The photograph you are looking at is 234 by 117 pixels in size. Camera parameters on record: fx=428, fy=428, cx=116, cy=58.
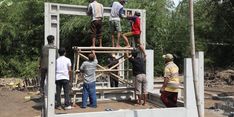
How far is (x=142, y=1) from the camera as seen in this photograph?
21641 millimetres

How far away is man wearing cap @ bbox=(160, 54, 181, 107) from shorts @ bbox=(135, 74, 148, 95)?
87cm

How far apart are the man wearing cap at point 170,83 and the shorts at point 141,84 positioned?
2.87 feet

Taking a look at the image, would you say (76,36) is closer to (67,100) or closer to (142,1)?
(142,1)

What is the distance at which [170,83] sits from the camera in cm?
1002

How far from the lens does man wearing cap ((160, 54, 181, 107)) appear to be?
9.95m

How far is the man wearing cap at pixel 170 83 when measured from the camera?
9945 mm

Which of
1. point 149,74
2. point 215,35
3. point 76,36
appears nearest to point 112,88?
point 149,74

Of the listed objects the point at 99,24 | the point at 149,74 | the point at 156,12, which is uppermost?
the point at 156,12

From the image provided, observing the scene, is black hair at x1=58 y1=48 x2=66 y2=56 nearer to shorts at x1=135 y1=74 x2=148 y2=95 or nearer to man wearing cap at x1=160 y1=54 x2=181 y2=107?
shorts at x1=135 y1=74 x2=148 y2=95

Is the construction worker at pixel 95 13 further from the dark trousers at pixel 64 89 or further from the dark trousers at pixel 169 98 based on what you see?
the dark trousers at pixel 169 98

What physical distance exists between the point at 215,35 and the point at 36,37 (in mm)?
10429

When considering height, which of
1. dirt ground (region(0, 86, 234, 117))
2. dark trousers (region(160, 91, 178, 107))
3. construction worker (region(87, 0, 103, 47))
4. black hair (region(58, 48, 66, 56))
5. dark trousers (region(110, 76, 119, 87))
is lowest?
dirt ground (region(0, 86, 234, 117))

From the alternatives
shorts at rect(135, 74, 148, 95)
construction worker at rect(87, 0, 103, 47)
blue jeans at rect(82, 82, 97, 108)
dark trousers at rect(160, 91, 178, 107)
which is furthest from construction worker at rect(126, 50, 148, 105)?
construction worker at rect(87, 0, 103, 47)

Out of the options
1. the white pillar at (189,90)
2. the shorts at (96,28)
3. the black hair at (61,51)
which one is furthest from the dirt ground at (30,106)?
the shorts at (96,28)
